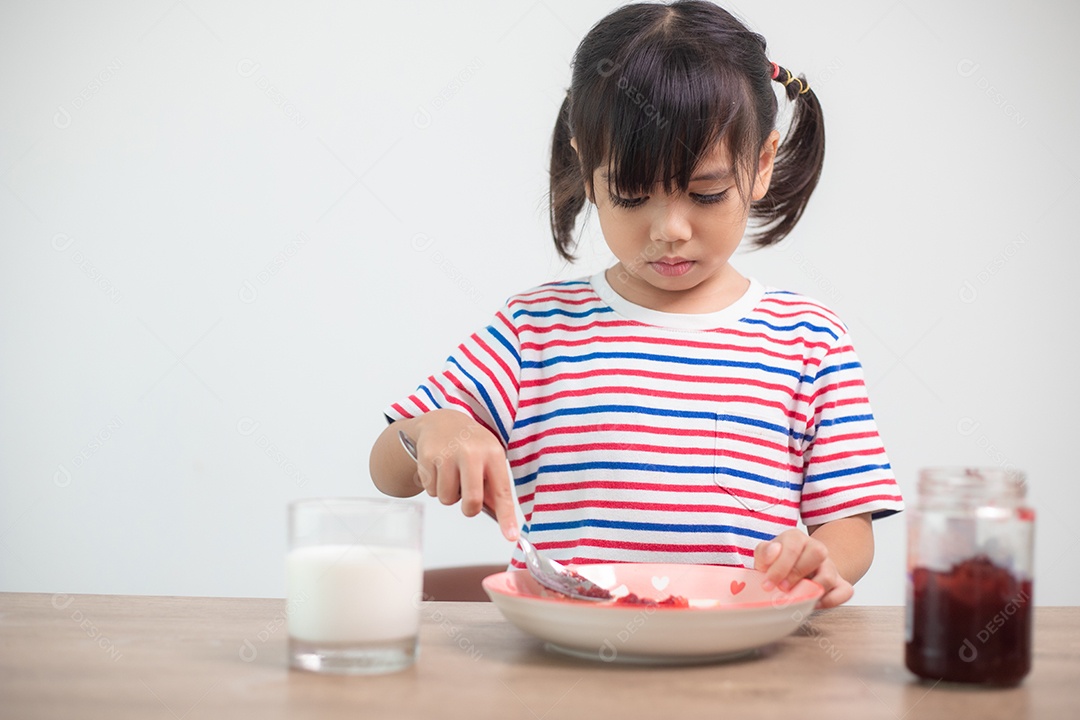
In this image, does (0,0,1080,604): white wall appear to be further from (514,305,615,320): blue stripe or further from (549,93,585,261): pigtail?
(514,305,615,320): blue stripe

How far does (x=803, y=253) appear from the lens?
85.1 inches

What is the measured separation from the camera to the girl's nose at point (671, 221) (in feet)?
3.30

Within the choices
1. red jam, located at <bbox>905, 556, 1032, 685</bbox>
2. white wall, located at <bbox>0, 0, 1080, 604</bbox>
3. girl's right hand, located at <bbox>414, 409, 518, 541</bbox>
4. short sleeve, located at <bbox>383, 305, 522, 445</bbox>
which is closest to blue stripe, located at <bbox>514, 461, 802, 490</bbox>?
short sleeve, located at <bbox>383, 305, 522, 445</bbox>

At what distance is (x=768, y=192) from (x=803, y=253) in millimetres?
917

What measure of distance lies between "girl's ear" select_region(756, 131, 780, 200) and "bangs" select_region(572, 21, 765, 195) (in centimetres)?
5

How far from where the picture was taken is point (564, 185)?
1.24m

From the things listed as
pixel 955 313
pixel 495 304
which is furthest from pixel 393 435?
pixel 955 313

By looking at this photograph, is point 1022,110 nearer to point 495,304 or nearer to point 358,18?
point 495,304

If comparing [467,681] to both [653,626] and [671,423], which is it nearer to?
[653,626]

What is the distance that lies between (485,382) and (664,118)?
33 centimetres

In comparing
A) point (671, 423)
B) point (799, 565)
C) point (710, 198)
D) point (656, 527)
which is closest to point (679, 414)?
point (671, 423)

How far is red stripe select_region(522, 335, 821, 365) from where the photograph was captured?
3.70 ft

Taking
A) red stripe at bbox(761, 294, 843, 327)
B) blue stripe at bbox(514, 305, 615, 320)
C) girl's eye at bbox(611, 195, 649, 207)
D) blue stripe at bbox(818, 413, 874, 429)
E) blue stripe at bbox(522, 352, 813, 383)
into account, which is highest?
girl's eye at bbox(611, 195, 649, 207)

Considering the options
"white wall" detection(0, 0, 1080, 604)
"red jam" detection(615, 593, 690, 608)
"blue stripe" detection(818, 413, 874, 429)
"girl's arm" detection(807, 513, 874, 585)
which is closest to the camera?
"red jam" detection(615, 593, 690, 608)
